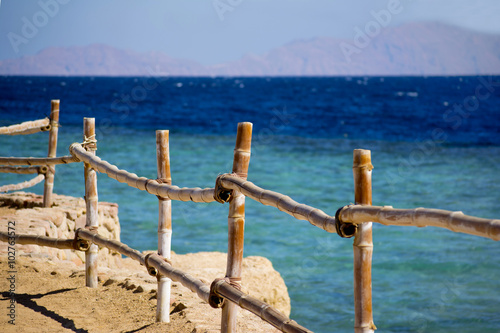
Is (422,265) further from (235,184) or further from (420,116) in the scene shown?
(420,116)

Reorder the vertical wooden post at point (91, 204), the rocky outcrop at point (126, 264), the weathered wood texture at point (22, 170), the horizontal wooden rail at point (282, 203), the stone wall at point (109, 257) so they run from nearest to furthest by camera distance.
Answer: the horizontal wooden rail at point (282, 203) < the rocky outcrop at point (126, 264) < the vertical wooden post at point (91, 204) < the stone wall at point (109, 257) < the weathered wood texture at point (22, 170)

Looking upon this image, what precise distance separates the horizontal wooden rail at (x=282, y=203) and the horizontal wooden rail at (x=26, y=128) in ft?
13.5

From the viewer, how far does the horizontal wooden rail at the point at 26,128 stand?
6285mm

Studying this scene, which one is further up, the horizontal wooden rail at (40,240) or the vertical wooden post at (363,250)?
the vertical wooden post at (363,250)

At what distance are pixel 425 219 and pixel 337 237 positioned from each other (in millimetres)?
7009

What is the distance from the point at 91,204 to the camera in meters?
4.60

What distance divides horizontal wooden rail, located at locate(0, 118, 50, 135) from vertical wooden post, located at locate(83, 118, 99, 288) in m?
2.07

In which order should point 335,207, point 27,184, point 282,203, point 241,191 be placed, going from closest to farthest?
1. point 282,203
2. point 241,191
3. point 27,184
4. point 335,207

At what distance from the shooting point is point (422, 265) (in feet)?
25.4

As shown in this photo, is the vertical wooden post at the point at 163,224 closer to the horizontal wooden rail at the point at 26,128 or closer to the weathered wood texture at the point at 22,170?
the horizontal wooden rail at the point at 26,128

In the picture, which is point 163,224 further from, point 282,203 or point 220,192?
point 282,203

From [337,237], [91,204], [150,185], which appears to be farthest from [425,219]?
[337,237]

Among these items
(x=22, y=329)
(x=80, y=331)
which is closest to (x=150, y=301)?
(x=80, y=331)

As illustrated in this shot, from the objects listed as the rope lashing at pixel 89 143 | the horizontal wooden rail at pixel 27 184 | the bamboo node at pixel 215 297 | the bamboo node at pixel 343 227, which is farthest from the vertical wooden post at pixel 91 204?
the horizontal wooden rail at pixel 27 184
